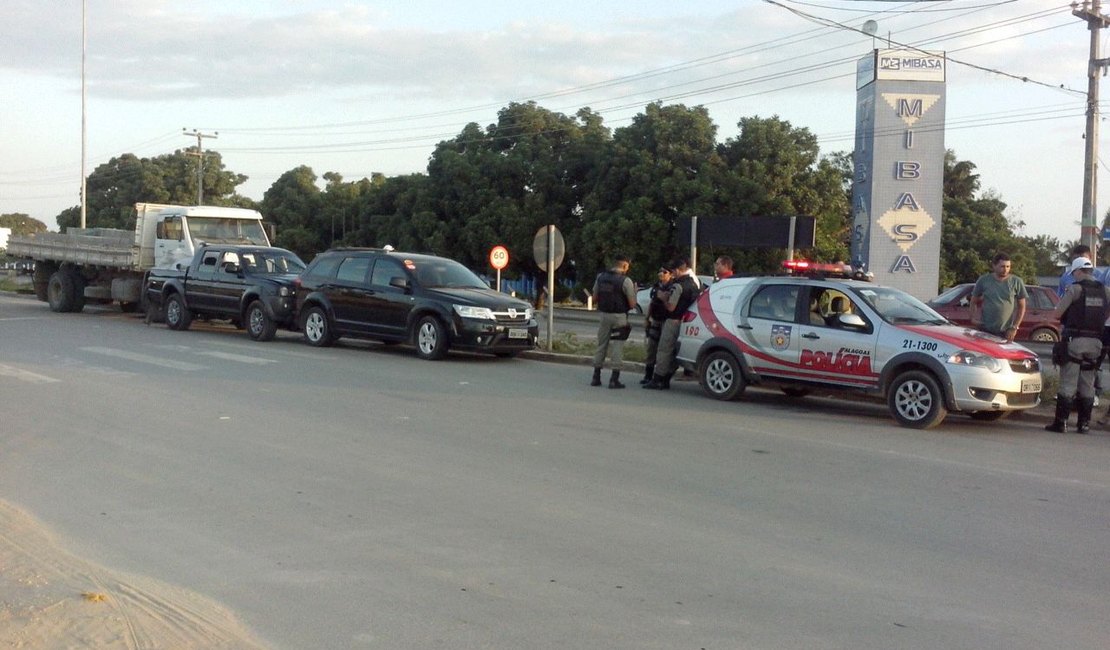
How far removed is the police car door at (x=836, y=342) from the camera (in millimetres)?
12273

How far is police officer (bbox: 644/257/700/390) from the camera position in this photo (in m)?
14.6

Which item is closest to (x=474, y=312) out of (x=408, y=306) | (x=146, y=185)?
(x=408, y=306)

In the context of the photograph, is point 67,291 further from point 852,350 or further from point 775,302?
point 852,350

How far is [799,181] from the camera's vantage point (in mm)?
38062

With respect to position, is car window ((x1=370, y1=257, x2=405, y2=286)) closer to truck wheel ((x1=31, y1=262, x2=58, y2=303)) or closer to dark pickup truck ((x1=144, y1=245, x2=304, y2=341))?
dark pickup truck ((x1=144, y1=245, x2=304, y2=341))

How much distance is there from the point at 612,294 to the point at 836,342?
3.53m

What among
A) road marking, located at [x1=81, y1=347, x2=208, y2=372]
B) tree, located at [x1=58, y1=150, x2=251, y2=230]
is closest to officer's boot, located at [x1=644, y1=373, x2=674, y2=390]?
road marking, located at [x1=81, y1=347, x2=208, y2=372]

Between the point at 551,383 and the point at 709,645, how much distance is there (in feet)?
33.0

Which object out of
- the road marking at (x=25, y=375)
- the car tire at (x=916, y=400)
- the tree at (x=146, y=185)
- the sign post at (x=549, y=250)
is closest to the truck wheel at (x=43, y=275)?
the road marking at (x=25, y=375)

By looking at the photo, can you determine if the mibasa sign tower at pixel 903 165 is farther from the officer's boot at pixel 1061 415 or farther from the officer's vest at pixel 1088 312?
the officer's vest at pixel 1088 312

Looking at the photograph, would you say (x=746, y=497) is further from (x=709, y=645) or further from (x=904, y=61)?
(x=904, y=61)

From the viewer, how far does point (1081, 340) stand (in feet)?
38.1

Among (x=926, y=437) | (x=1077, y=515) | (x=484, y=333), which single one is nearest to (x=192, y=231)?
(x=484, y=333)

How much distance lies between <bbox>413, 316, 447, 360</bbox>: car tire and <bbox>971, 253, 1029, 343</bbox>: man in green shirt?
8.15 m
